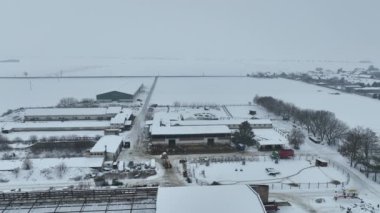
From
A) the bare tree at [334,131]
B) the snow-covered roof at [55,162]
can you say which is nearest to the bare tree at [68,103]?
the snow-covered roof at [55,162]

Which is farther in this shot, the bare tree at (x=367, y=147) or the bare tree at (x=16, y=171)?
the bare tree at (x=367, y=147)

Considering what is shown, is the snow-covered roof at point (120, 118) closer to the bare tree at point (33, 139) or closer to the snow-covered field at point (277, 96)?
the bare tree at point (33, 139)

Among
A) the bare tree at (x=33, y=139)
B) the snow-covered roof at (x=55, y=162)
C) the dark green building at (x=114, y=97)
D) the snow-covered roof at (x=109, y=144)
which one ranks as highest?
the dark green building at (x=114, y=97)

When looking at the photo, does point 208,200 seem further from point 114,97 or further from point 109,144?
point 114,97

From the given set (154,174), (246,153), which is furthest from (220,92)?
(154,174)

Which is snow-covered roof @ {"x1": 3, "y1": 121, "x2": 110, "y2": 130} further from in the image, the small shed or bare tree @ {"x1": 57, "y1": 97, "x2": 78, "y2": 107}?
the small shed

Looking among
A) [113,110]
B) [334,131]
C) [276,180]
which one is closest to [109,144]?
[276,180]

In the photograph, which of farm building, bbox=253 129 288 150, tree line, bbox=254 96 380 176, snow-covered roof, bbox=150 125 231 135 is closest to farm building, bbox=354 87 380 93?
tree line, bbox=254 96 380 176

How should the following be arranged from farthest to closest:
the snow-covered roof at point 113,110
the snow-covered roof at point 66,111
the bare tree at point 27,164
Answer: the snow-covered roof at point 113,110 → the snow-covered roof at point 66,111 → the bare tree at point 27,164
